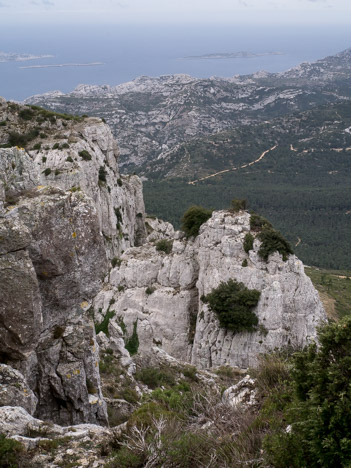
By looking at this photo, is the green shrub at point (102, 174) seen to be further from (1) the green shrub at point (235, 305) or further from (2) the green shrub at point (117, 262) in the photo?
(1) the green shrub at point (235, 305)

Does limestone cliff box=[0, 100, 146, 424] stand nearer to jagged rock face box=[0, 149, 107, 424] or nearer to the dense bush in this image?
jagged rock face box=[0, 149, 107, 424]

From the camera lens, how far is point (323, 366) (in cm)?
656

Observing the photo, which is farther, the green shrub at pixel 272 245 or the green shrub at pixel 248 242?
the green shrub at pixel 248 242

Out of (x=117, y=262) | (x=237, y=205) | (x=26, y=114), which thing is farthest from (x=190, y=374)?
(x=26, y=114)

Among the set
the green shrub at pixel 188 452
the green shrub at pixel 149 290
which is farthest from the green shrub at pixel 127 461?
the green shrub at pixel 149 290

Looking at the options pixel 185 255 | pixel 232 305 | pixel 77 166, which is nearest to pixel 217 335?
pixel 232 305

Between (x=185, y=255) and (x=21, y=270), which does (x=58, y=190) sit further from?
(x=185, y=255)

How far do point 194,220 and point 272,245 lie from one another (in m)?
6.04

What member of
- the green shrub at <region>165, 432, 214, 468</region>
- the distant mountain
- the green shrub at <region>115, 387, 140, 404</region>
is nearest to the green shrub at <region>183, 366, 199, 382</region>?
the green shrub at <region>115, 387, 140, 404</region>

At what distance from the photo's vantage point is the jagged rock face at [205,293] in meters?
21.0

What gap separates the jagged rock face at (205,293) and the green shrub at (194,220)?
76 cm

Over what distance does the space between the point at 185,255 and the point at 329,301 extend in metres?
19.9

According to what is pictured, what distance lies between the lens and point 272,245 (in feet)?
72.6

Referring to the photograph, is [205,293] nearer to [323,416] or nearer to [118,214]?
[323,416]
